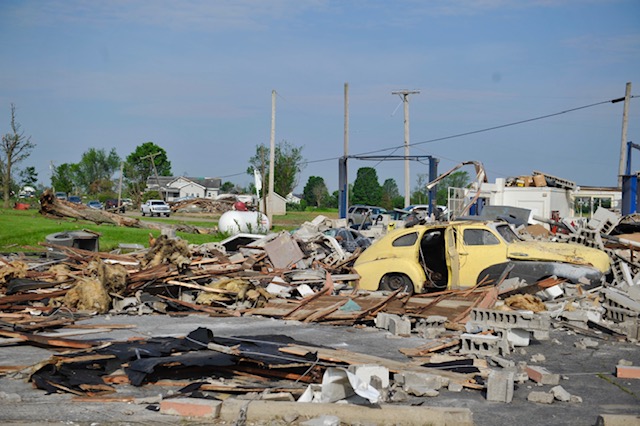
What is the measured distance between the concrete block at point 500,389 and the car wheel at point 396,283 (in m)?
7.23

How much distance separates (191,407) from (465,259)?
28.6 ft

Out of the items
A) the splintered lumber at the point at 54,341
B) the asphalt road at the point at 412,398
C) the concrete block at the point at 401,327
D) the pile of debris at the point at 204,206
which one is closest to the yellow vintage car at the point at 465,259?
the asphalt road at the point at 412,398

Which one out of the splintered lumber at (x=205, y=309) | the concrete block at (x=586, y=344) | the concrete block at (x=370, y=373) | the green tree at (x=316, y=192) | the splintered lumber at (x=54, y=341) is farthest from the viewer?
the green tree at (x=316, y=192)

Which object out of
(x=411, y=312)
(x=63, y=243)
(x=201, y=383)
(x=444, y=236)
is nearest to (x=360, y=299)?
(x=411, y=312)

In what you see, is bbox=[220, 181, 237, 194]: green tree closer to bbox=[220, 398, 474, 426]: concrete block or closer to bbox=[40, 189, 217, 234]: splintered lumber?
bbox=[40, 189, 217, 234]: splintered lumber

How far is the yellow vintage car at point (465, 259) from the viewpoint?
13703 mm

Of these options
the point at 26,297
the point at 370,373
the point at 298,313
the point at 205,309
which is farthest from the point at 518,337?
the point at 26,297

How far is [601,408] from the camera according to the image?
698 cm

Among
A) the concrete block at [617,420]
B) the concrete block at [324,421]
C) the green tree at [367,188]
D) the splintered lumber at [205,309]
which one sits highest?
the green tree at [367,188]

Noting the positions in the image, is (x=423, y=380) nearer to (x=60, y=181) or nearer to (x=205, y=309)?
(x=205, y=309)

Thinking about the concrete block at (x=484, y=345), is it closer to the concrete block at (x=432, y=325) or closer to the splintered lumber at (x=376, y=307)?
the concrete block at (x=432, y=325)

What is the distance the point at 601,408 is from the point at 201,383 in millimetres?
4023

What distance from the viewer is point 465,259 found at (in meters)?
14.2

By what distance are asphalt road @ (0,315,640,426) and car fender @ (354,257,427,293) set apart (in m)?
3.15
